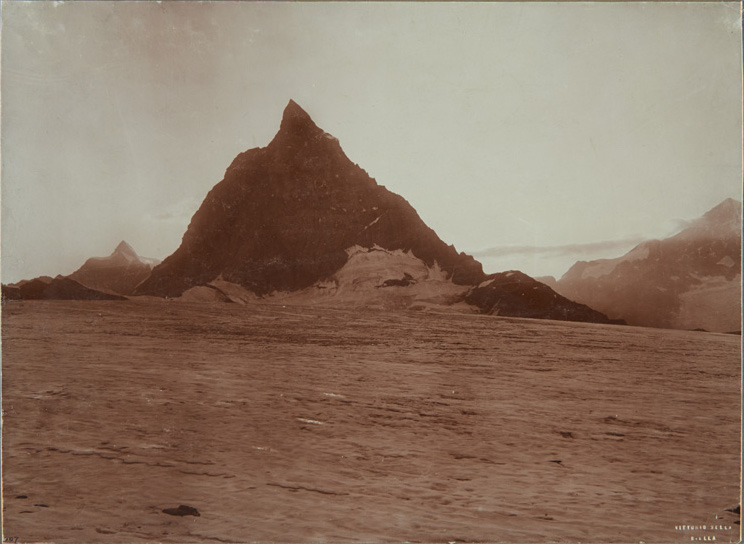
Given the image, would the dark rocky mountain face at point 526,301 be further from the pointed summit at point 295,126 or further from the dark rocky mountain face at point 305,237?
the pointed summit at point 295,126

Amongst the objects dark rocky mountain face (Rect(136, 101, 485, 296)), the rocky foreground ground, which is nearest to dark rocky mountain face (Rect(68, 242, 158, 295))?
dark rocky mountain face (Rect(136, 101, 485, 296))

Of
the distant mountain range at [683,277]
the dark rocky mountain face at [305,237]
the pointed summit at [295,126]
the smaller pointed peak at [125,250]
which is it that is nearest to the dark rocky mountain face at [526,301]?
the dark rocky mountain face at [305,237]

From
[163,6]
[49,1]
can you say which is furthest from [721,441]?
[49,1]

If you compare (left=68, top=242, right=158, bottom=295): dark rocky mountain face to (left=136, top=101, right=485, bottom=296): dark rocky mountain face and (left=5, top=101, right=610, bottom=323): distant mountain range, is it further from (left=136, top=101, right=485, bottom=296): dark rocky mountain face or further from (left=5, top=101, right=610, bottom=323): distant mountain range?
(left=136, top=101, right=485, bottom=296): dark rocky mountain face

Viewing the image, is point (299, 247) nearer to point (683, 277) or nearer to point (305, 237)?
point (305, 237)

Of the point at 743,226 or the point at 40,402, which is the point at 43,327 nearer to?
the point at 40,402
